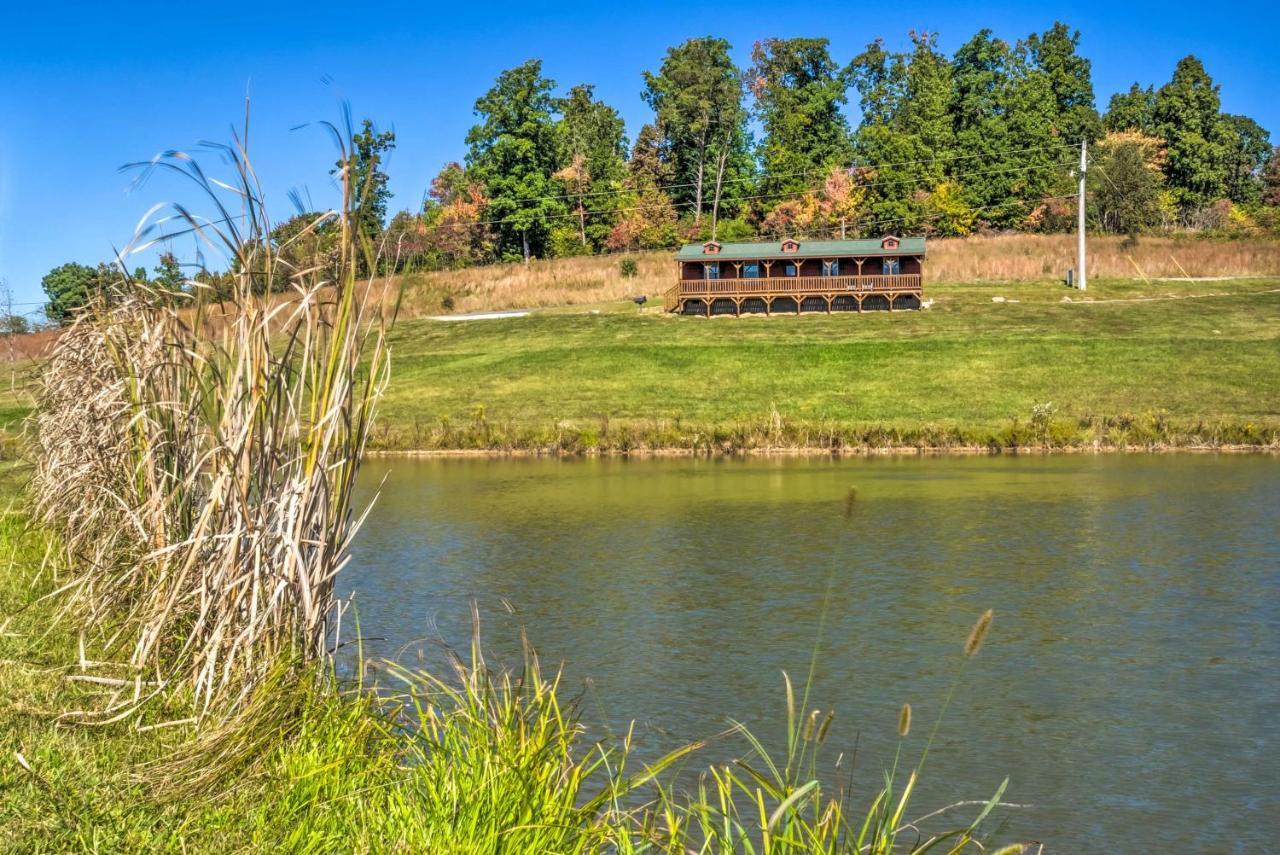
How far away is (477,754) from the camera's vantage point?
663cm

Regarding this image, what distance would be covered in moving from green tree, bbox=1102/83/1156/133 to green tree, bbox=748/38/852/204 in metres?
21.3

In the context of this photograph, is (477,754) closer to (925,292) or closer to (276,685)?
(276,685)

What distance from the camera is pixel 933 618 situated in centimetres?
1441

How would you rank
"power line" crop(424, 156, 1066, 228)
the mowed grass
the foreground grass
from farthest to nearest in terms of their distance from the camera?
1. "power line" crop(424, 156, 1066, 228)
2. the mowed grass
3. the foreground grass

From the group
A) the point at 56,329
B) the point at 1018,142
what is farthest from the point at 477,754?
the point at 1018,142

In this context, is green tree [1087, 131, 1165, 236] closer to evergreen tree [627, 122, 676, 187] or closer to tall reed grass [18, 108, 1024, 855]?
evergreen tree [627, 122, 676, 187]

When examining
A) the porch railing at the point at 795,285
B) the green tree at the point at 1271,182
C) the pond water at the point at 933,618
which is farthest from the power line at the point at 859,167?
the pond water at the point at 933,618

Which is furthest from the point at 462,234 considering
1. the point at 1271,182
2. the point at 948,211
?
the point at 1271,182

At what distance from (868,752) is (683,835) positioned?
403 cm

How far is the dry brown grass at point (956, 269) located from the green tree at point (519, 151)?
13772 millimetres

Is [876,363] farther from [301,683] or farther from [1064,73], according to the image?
[1064,73]

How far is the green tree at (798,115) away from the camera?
93.1 m

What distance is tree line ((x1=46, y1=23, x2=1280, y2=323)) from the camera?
85.4 metres

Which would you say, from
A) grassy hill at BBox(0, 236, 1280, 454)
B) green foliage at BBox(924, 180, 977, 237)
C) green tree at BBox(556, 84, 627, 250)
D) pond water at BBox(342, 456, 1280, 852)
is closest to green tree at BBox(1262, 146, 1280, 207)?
green foliage at BBox(924, 180, 977, 237)
